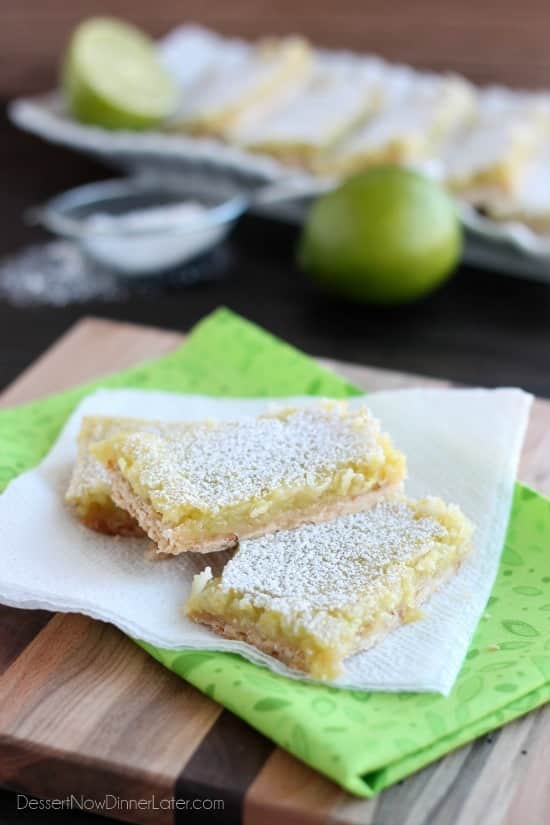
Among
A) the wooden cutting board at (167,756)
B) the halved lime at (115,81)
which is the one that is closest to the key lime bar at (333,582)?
the wooden cutting board at (167,756)

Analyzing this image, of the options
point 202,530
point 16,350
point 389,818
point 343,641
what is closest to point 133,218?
point 16,350

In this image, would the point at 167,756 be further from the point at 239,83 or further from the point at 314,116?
the point at 239,83

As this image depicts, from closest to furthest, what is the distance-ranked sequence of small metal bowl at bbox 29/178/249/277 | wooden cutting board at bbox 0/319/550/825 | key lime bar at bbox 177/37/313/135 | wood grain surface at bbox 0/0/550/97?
wooden cutting board at bbox 0/319/550/825 < small metal bowl at bbox 29/178/249/277 < key lime bar at bbox 177/37/313/135 < wood grain surface at bbox 0/0/550/97

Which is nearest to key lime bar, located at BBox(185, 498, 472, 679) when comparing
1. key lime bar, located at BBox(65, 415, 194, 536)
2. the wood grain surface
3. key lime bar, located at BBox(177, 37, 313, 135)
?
key lime bar, located at BBox(65, 415, 194, 536)

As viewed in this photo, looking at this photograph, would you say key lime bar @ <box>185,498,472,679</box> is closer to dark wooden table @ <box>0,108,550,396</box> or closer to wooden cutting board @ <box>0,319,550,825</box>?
wooden cutting board @ <box>0,319,550,825</box>

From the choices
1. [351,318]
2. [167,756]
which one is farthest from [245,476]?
[351,318]

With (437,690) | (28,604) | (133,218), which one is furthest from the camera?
(133,218)

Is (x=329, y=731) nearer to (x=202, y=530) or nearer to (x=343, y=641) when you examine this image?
(x=343, y=641)
